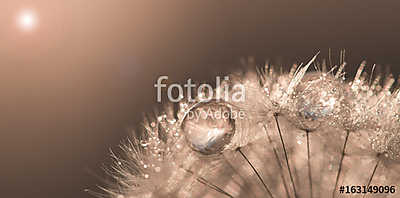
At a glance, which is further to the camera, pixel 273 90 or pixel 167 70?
pixel 167 70

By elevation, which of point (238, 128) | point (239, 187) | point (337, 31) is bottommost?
point (239, 187)

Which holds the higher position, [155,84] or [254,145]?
[155,84]

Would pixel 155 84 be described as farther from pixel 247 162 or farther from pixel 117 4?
pixel 247 162

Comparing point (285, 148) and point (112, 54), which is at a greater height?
point (112, 54)

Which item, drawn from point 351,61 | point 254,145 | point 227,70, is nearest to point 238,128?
point 254,145

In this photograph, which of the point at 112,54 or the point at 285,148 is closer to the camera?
the point at 285,148

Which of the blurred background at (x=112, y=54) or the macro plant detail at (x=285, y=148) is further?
the blurred background at (x=112, y=54)

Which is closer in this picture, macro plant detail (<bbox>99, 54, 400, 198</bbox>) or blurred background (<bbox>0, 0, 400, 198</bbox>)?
macro plant detail (<bbox>99, 54, 400, 198</bbox>)

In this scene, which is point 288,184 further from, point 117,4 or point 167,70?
point 117,4
